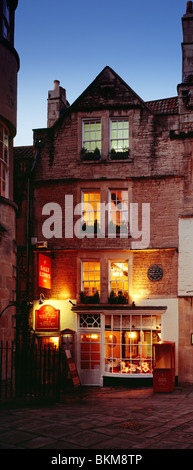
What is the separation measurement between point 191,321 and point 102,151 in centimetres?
775

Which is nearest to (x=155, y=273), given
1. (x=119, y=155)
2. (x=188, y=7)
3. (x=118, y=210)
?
(x=118, y=210)

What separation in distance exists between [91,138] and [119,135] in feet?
3.92

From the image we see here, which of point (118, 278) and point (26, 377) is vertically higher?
point (118, 278)

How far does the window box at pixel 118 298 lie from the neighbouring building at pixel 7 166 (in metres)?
5.10

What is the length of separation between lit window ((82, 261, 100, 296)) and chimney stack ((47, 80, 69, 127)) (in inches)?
271

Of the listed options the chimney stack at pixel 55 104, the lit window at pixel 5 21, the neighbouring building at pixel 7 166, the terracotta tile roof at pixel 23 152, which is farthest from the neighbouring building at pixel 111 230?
the lit window at pixel 5 21

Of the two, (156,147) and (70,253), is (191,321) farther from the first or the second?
(156,147)

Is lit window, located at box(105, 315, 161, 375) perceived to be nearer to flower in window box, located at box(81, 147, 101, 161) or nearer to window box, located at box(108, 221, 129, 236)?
window box, located at box(108, 221, 129, 236)

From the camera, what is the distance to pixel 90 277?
813 inches

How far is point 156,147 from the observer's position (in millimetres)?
20547

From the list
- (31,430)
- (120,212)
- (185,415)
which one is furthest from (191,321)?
(31,430)

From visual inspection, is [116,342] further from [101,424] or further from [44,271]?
[101,424]

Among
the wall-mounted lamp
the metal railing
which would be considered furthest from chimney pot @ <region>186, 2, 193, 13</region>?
the metal railing

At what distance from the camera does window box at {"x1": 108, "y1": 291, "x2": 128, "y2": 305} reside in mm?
19864
